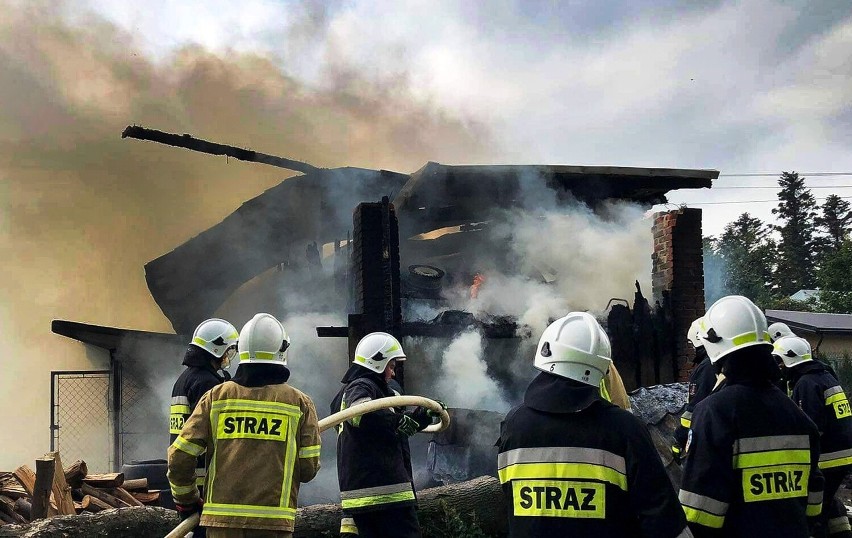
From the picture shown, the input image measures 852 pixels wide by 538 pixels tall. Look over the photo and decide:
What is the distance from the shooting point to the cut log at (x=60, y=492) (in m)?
5.75

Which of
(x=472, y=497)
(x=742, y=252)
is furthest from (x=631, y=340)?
(x=742, y=252)

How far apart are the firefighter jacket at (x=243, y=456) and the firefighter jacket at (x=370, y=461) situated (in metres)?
0.89

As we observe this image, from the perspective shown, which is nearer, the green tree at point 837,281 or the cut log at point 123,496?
the cut log at point 123,496

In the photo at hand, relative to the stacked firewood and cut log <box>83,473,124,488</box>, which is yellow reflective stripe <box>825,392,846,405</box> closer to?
the stacked firewood

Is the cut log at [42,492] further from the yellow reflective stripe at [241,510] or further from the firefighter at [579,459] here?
the firefighter at [579,459]

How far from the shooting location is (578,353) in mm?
2545

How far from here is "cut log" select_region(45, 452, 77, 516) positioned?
5.75 m

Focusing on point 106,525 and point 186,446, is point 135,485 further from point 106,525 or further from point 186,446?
point 186,446

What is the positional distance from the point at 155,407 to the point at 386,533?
874cm

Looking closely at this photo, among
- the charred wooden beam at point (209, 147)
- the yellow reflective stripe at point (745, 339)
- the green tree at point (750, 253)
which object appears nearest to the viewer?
the yellow reflective stripe at point (745, 339)

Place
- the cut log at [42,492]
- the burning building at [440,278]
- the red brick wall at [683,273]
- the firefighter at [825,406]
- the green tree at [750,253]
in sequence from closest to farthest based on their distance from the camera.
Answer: the firefighter at [825,406], the cut log at [42,492], the burning building at [440,278], the red brick wall at [683,273], the green tree at [750,253]

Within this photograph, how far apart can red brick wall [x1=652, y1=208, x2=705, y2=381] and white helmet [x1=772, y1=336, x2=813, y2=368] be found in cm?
429

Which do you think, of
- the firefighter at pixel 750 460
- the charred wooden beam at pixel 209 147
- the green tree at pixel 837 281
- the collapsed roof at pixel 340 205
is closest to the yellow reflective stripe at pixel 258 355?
the firefighter at pixel 750 460

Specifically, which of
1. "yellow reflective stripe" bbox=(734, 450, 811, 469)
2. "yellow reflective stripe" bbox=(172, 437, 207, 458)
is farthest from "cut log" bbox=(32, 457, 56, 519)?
"yellow reflective stripe" bbox=(734, 450, 811, 469)
